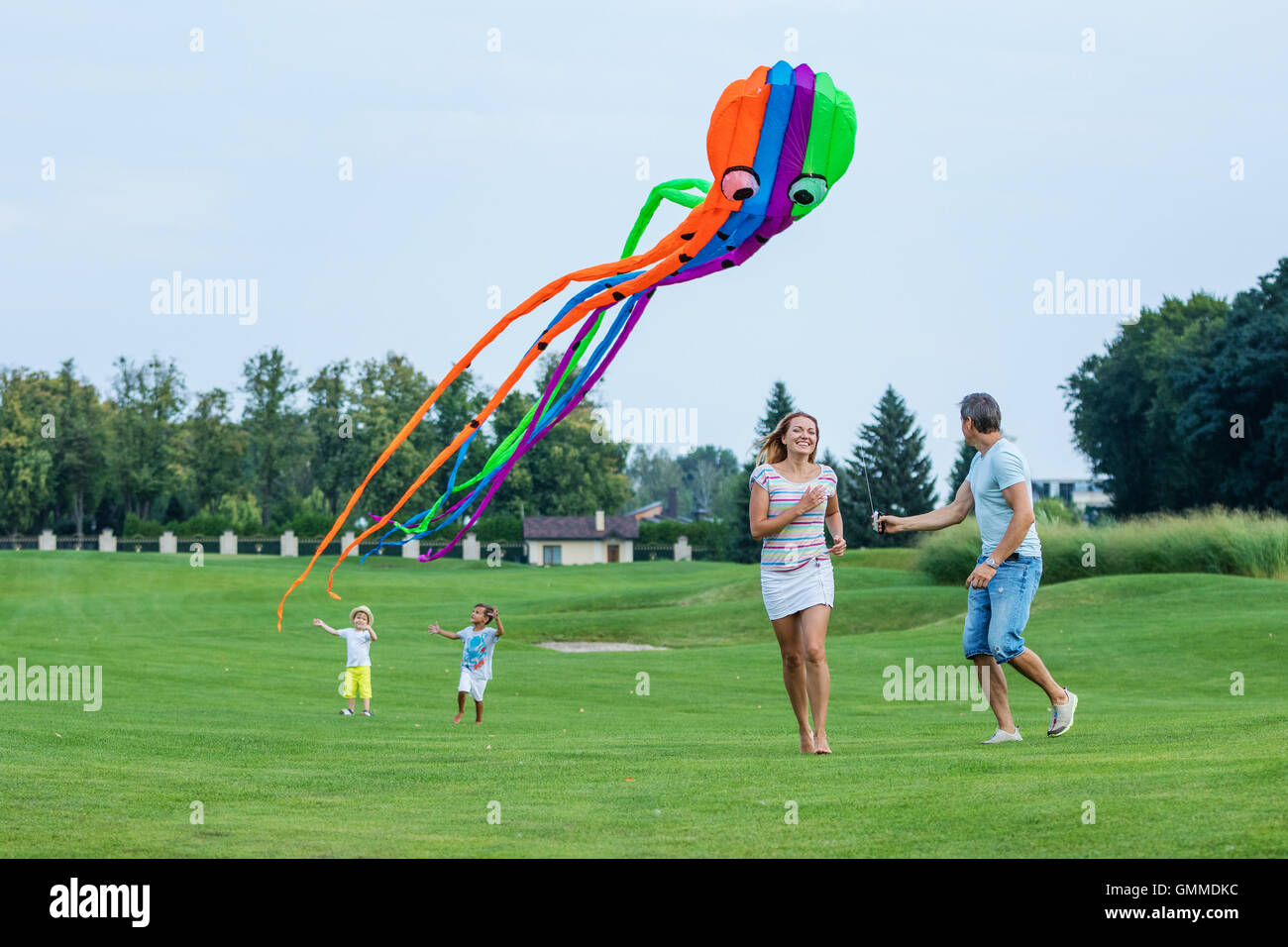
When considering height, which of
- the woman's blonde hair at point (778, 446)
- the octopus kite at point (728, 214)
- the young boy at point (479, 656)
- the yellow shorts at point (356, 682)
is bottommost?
the yellow shorts at point (356, 682)

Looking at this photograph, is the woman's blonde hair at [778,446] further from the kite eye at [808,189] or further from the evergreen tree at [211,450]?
the evergreen tree at [211,450]

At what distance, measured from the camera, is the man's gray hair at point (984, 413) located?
908 centimetres

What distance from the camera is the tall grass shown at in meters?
33.6

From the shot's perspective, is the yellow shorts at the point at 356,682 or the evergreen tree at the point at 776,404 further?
the evergreen tree at the point at 776,404

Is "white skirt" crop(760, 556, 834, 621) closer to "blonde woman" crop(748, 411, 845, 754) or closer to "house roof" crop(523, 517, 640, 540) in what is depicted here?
"blonde woman" crop(748, 411, 845, 754)

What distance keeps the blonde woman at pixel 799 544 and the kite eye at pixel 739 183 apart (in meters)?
1.61

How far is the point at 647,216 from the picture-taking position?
10477mm

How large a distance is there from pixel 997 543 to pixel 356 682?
9.32 m

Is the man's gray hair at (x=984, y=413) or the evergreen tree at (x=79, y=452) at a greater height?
the evergreen tree at (x=79, y=452)

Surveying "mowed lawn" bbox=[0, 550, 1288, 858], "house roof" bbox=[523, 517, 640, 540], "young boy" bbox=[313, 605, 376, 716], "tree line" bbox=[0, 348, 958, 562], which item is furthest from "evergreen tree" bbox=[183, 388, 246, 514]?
"young boy" bbox=[313, 605, 376, 716]

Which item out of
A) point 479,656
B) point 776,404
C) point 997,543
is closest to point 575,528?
point 776,404

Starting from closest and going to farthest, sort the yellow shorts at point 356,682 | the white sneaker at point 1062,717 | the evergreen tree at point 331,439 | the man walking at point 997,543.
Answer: the man walking at point 997,543 < the white sneaker at point 1062,717 < the yellow shorts at point 356,682 < the evergreen tree at point 331,439

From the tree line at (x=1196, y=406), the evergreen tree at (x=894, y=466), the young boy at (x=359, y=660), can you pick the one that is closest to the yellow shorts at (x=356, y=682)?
the young boy at (x=359, y=660)
